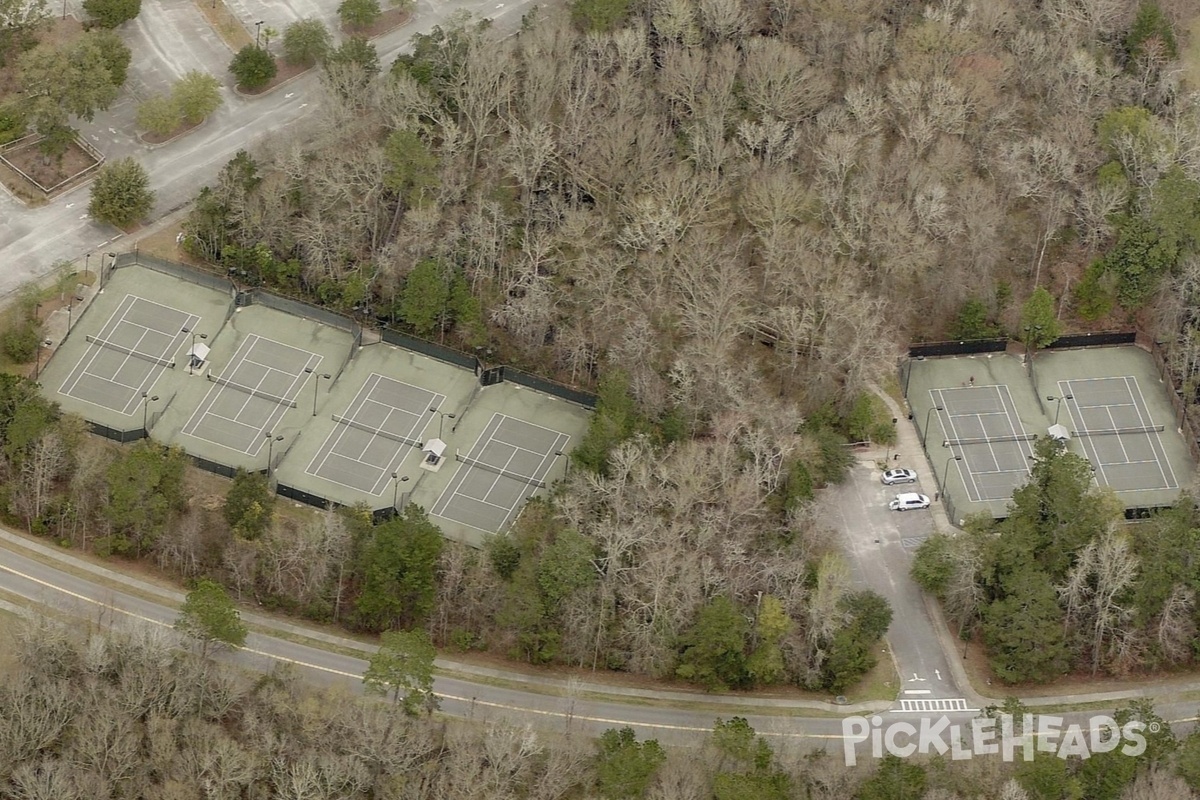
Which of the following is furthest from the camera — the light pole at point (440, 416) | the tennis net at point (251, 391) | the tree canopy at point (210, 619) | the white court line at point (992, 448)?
the white court line at point (992, 448)

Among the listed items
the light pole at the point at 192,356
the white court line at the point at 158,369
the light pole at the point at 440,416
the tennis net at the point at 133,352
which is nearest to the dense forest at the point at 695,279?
the white court line at the point at 158,369

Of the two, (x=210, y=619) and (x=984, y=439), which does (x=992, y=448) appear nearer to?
(x=984, y=439)

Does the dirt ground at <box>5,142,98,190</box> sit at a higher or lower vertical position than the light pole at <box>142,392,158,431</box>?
higher

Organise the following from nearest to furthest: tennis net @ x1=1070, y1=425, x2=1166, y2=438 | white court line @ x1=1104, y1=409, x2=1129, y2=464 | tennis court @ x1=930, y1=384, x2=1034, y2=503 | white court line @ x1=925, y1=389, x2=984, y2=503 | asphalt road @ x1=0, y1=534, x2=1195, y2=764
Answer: asphalt road @ x1=0, y1=534, x2=1195, y2=764 → white court line @ x1=925, y1=389, x2=984, y2=503 → tennis court @ x1=930, y1=384, x2=1034, y2=503 → white court line @ x1=1104, y1=409, x2=1129, y2=464 → tennis net @ x1=1070, y1=425, x2=1166, y2=438

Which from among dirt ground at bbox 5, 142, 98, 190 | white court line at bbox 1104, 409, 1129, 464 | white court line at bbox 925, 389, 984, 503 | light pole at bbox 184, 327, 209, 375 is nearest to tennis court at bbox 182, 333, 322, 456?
light pole at bbox 184, 327, 209, 375

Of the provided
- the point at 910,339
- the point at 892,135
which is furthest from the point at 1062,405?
the point at 892,135

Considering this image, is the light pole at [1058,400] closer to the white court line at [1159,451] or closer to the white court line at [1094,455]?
the white court line at [1094,455]

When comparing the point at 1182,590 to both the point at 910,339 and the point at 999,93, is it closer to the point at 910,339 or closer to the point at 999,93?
the point at 910,339

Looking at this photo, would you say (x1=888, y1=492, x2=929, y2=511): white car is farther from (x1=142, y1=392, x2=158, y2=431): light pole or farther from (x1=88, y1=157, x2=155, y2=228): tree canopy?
(x1=88, y1=157, x2=155, y2=228): tree canopy
